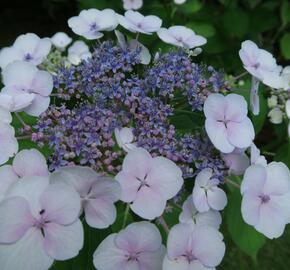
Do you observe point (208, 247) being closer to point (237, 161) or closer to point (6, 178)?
point (237, 161)

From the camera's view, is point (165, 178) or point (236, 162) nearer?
point (165, 178)

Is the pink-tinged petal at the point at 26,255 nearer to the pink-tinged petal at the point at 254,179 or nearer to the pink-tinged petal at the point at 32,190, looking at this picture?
the pink-tinged petal at the point at 32,190

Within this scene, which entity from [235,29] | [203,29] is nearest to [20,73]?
[203,29]

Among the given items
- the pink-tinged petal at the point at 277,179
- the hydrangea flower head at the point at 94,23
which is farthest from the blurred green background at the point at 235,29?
the pink-tinged petal at the point at 277,179

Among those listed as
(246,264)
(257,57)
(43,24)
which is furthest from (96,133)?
(43,24)

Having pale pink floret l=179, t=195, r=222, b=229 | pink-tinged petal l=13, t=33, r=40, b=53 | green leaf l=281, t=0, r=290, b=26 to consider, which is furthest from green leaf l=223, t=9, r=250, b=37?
pale pink floret l=179, t=195, r=222, b=229
